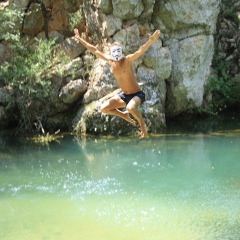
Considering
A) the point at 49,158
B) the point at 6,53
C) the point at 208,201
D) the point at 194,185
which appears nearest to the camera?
the point at 208,201

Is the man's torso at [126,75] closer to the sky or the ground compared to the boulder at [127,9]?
closer to the ground

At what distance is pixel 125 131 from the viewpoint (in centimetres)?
1602

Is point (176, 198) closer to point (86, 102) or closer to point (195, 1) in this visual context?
point (86, 102)

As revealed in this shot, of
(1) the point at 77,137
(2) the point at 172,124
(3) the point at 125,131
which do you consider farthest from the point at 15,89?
(2) the point at 172,124

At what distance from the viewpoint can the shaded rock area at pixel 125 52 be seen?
52.4 feet

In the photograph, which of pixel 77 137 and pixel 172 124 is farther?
pixel 172 124

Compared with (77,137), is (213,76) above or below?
above

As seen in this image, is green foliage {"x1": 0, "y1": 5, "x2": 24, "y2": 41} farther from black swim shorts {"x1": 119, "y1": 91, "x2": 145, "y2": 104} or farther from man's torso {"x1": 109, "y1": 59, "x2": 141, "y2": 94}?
black swim shorts {"x1": 119, "y1": 91, "x2": 145, "y2": 104}

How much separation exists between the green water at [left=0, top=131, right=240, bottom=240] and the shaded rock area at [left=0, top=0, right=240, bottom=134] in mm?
1353

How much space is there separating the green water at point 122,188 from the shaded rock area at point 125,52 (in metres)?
1.35

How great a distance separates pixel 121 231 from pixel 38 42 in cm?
1101

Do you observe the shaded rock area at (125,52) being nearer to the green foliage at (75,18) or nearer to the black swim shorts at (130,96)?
the green foliage at (75,18)

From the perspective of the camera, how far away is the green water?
8273 millimetres

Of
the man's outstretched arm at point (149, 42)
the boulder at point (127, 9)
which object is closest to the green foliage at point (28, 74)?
the boulder at point (127, 9)
